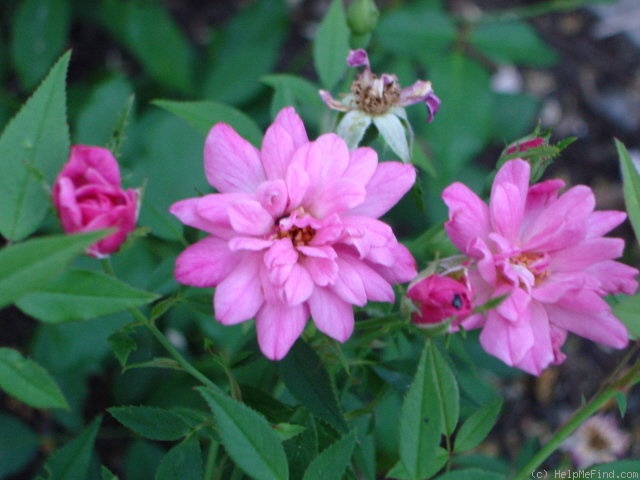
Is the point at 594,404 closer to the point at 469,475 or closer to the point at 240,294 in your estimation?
the point at 469,475

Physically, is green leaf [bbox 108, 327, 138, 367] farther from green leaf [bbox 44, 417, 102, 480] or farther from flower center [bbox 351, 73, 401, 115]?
flower center [bbox 351, 73, 401, 115]

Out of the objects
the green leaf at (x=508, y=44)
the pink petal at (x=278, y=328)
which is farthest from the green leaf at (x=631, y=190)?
the green leaf at (x=508, y=44)

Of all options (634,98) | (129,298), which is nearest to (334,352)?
(129,298)

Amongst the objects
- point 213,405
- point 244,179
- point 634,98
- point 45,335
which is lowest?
point 634,98

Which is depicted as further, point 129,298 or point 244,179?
point 244,179

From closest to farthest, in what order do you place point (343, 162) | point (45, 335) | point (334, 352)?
1. point (343, 162)
2. point (334, 352)
3. point (45, 335)

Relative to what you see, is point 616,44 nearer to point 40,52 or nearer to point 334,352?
point 40,52

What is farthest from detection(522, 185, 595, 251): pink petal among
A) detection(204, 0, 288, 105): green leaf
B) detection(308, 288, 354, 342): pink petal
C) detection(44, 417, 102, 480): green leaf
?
detection(204, 0, 288, 105): green leaf
